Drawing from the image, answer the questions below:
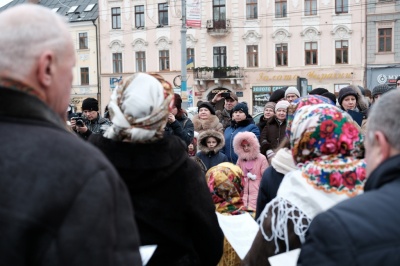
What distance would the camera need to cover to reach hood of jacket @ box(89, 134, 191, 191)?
2.51 meters

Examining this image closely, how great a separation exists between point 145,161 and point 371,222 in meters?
1.14

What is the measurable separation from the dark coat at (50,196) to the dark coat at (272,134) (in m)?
6.22

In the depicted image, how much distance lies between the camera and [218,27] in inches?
1506

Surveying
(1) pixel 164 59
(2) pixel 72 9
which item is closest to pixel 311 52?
(1) pixel 164 59

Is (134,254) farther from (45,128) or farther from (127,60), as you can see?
(127,60)

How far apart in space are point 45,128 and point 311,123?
1.36 metres

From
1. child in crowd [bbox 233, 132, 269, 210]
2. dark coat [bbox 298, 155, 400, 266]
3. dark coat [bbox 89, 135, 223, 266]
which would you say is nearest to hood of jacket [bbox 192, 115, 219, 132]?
child in crowd [bbox 233, 132, 269, 210]

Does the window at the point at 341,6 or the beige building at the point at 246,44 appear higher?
the window at the point at 341,6

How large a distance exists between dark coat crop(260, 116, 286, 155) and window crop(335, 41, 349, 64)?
1149 inches

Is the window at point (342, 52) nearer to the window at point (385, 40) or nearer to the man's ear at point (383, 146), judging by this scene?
the window at point (385, 40)

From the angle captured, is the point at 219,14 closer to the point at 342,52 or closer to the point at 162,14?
Result: the point at 162,14

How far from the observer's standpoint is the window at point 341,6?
35.6 metres

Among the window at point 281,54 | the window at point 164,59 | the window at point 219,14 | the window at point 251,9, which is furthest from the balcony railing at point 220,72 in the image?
the window at point 251,9

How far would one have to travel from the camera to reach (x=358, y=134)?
2.55 metres
